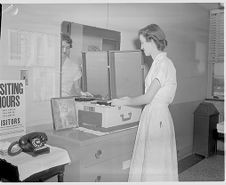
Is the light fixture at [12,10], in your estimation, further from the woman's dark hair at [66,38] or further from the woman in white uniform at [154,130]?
the woman in white uniform at [154,130]

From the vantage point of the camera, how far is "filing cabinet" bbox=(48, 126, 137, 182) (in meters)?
1.62

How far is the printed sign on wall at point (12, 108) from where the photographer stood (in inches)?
65.4

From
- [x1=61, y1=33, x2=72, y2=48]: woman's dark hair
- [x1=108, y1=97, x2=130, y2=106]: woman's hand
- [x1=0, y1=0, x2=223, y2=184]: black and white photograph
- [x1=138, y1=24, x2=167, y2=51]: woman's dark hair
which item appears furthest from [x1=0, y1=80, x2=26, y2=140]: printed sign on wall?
[x1=138, y1=24, x2=167, y2=51]: woman's dark hair

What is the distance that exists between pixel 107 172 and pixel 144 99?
1.86 ft

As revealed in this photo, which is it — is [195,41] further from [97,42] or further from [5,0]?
[5,0]

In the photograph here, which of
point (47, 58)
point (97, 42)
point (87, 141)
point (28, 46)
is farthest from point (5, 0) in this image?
point (87, 141)

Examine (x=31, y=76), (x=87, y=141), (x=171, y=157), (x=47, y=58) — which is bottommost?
(x=171, y=157)

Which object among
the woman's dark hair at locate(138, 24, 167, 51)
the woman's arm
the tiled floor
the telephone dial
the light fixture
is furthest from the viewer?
the tiled floor

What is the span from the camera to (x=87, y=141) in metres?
1.64

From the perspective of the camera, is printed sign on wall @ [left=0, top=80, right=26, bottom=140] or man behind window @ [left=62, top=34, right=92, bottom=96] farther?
man behind window @ [left=62, top=34, right=92, bottom=96]

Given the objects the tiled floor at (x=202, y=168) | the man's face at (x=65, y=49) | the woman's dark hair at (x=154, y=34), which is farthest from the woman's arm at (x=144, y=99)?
the tiled floor at (x=202, y=168)

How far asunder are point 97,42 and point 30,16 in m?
0.62

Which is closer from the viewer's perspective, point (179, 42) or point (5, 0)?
point (5, 0)

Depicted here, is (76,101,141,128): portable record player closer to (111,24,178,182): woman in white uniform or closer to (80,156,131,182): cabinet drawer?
(111,24,178,182): woman in white uniform
